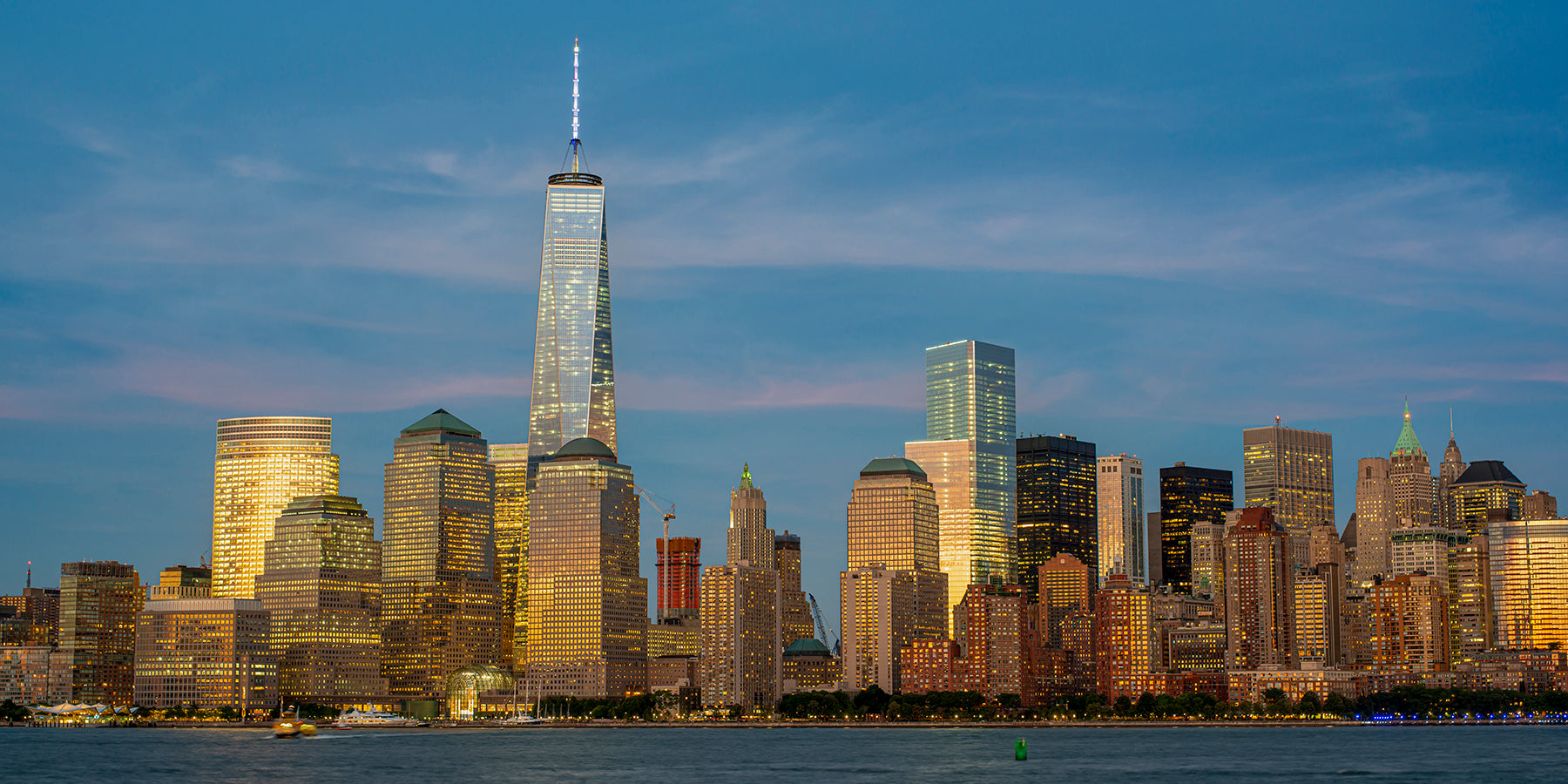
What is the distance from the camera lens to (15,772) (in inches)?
6836

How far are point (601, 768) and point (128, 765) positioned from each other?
44.3 metres

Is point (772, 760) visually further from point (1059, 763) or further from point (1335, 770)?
point (1335, 770)

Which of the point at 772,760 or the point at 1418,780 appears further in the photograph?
the point at 772,760

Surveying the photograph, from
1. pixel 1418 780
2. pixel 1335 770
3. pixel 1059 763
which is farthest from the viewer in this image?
pixel 1059 763

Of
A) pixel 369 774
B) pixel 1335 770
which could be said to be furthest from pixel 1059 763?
pixel 369 774

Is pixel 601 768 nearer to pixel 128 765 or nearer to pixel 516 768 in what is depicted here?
pixel 516 768

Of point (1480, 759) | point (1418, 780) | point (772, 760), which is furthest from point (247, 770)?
point (1480, 759)

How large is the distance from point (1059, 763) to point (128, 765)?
8555 cm

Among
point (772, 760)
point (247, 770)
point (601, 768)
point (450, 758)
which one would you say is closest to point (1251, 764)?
point (772, 760)

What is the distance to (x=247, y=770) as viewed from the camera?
174 meters

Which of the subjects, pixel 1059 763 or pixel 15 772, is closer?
pixel 15 772

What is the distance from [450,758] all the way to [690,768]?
2914 cm

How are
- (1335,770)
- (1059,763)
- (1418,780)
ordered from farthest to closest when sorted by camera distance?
(1059,763) < (1335,770) < (1418,780)

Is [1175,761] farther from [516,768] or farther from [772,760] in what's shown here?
[516,768]
